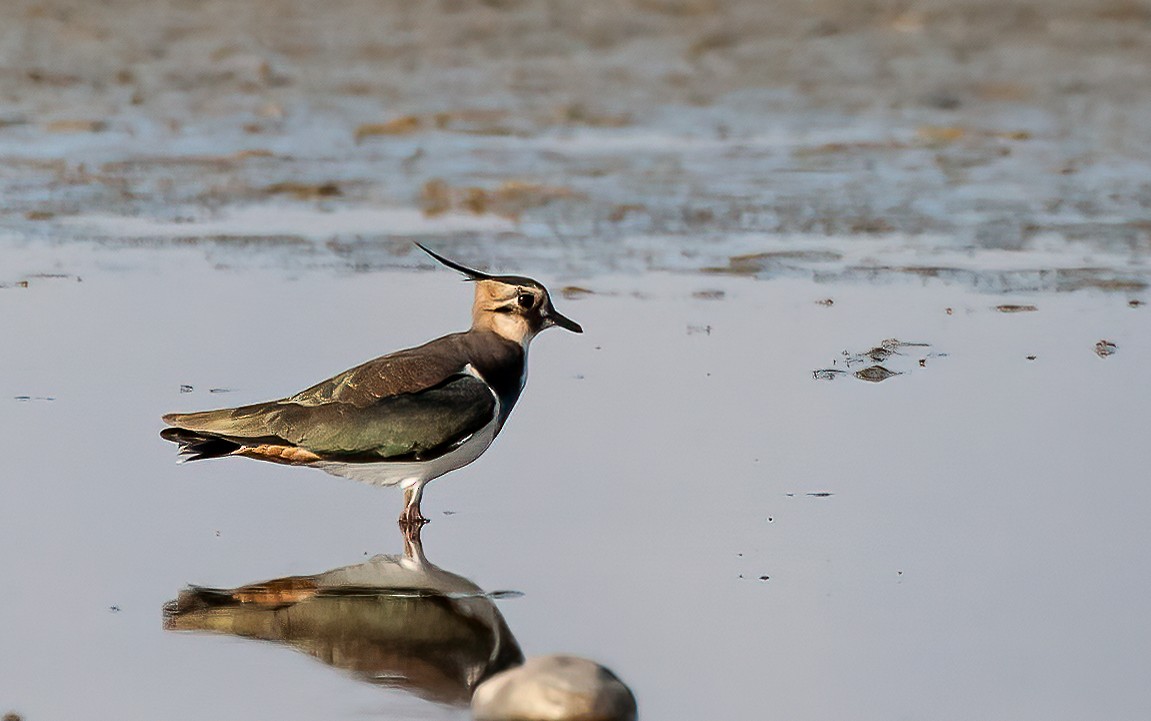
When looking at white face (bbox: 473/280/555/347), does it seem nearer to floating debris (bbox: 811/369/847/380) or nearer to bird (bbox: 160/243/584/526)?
bird (bbox: 160/243/584/526)

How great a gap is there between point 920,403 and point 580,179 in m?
4.93

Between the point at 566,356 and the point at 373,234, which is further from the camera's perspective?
the point at 373,234

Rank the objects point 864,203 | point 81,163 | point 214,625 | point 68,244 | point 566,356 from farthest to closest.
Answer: point 81,163
point 864,203
point 68,244
point 566,356
point 214,625

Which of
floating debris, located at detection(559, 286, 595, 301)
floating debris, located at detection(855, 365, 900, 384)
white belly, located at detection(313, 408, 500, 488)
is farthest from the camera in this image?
floating debris, located at detection(559, 286, 595, 301)

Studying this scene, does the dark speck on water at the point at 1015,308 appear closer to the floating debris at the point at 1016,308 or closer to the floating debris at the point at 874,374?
the floating debris at the point at 1016,308

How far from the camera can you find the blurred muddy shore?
33.7 feet

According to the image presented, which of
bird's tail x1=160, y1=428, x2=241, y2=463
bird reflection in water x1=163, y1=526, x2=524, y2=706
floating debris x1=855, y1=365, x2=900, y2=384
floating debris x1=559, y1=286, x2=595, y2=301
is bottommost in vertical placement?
bird reflection in water x1=163, y1=526, x2=524, y2=706

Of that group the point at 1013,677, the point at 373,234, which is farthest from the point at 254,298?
the point at 1013,677

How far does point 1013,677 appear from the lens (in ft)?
15.7

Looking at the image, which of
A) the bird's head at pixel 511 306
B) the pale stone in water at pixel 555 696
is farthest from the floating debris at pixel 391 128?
the pale stone in water at pixel 555 696

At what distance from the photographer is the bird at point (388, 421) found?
6.07m

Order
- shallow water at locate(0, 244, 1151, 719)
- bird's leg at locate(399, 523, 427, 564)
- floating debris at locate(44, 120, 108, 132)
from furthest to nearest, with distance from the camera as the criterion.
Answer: floating debris at locate(44, 120, 108, 132), bird's leg at locate(399, 523, 427, 564), shallow water at locate(0, 244, 1151, 719)

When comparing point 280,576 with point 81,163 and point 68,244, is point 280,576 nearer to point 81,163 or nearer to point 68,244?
point 68,244

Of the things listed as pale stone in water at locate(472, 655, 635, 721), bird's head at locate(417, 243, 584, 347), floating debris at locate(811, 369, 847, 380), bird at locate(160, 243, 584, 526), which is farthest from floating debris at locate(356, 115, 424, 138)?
pale stone in water at locate(472, 655, 635, 721)
